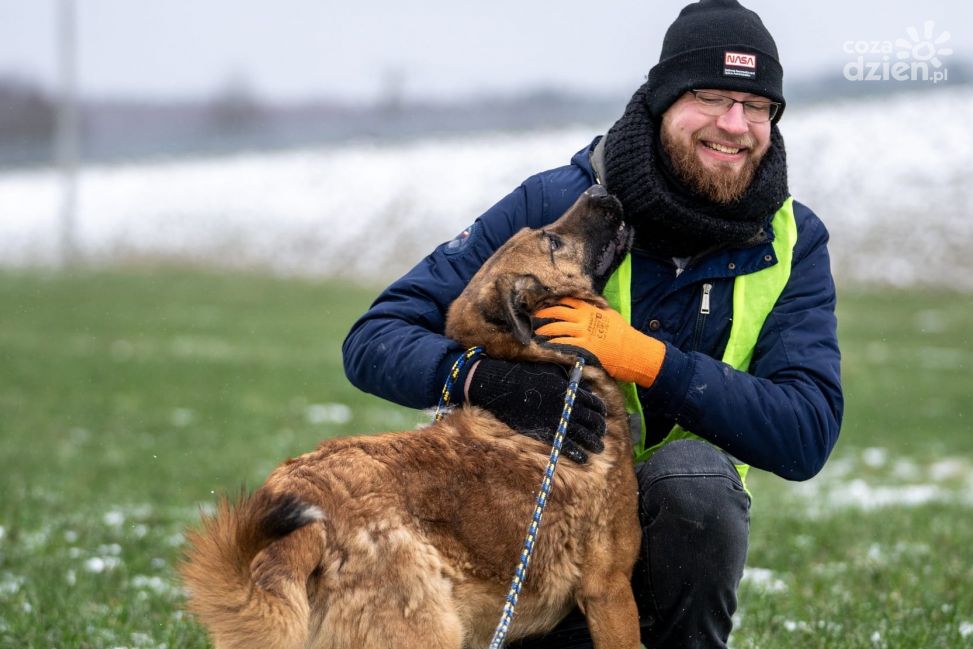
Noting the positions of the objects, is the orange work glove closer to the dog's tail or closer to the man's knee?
the man's knee

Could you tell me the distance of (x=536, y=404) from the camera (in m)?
3.46

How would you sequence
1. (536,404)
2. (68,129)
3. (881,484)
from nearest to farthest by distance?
(536,404)
(881,484)
(68,129)

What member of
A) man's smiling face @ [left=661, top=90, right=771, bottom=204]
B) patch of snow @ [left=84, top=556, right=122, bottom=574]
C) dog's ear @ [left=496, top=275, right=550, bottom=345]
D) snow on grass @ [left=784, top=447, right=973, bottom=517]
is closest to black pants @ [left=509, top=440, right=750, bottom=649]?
dog's ear @ [left=496, top=275, right=550, bottom=345]

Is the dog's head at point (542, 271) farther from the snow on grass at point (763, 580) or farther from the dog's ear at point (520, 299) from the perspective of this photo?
the snow on grass at point (763, 580)

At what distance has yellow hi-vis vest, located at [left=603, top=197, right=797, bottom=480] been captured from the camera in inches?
146

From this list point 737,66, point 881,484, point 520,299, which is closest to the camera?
point 520,299

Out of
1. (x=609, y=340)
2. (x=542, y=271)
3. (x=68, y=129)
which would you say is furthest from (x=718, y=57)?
(x=68, y=129)

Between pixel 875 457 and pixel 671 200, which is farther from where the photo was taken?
pixel 875 457

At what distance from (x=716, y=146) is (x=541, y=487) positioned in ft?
4.47

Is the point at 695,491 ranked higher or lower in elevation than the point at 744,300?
lower

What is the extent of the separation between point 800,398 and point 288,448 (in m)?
7.45

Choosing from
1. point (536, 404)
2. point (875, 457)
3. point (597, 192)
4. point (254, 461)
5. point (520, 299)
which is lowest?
point (875, 457)

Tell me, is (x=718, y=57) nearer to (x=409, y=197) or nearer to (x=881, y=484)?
(x=881, y=484)

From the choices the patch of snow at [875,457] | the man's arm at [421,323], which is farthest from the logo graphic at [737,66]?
the patch of snow at [875,457]
